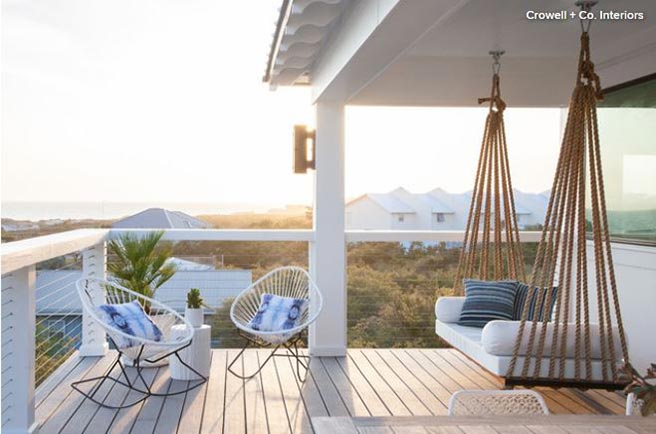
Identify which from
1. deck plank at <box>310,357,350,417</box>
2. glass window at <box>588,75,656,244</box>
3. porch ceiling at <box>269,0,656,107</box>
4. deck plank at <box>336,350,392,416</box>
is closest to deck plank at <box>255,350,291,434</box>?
deck plank at <box>310,357,350,417</box>

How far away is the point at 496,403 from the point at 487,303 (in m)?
3.00

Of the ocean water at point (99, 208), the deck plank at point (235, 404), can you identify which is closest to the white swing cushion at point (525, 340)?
the deck plank at point (235, 404)

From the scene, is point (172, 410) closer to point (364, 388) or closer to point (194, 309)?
point (194, 309)

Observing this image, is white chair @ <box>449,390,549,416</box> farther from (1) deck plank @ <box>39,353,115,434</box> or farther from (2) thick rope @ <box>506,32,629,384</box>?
(1) deck plank @ <box>39,353,115,434</box>

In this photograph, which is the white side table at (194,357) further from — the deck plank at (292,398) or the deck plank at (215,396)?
the deck plank at (292,398)

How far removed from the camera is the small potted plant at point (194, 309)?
5863 mm

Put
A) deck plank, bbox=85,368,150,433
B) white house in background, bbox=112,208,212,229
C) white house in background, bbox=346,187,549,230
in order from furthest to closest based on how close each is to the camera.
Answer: white house in background, bbox=346,187,549,230
white house in background, bbox=112,208,212,229
deck plank, bbox=85,368,150,433

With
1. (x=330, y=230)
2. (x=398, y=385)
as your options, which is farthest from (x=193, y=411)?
(x=330, y=230)

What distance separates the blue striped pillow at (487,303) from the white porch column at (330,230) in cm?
124

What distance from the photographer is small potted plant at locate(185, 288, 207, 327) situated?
586cm

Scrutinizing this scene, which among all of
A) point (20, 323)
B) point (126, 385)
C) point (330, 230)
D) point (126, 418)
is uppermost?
point (330, 230)

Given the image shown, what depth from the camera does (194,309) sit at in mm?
5871

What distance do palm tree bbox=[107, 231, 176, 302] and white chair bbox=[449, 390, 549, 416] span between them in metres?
3.96

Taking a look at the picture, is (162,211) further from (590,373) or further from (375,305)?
(590,373)
